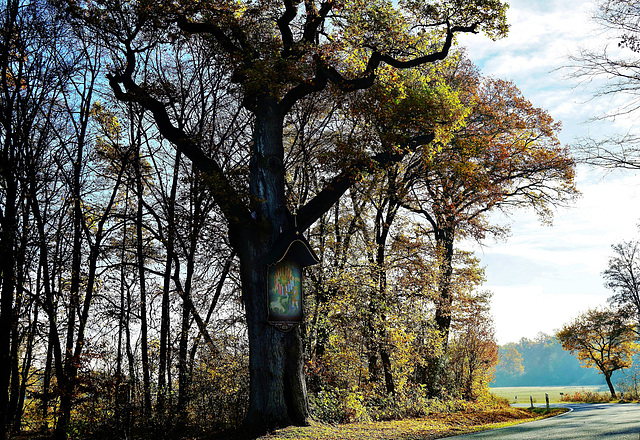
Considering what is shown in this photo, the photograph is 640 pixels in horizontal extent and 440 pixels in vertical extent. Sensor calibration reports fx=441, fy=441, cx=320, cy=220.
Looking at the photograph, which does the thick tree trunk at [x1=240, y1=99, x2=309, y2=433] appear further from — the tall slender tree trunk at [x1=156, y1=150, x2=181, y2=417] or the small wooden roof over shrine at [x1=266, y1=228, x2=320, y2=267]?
the tall slender tree trunk at [x1=156, y1=150, x2=181, y2=417]

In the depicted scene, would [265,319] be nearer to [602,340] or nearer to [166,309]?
[166,309]

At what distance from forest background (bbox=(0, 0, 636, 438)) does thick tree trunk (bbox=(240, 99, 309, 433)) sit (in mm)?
38

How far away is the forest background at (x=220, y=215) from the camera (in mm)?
9180

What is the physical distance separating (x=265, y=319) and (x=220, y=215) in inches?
162

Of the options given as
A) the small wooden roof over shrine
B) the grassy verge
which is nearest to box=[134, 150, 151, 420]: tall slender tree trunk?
the grassy verge

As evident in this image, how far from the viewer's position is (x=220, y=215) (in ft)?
39.2

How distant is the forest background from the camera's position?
9.18 meters

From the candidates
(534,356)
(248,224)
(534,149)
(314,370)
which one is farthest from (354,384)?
(534,356)

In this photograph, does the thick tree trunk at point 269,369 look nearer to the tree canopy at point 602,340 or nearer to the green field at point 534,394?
the green field at point 534,394

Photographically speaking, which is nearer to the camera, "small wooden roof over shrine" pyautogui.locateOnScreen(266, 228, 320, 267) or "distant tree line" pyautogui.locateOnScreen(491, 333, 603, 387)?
"small wooden roof over shrine" pyautogui.locateOnScreen(266, 228, 320, 267)

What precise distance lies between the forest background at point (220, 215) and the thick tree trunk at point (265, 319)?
0.04m

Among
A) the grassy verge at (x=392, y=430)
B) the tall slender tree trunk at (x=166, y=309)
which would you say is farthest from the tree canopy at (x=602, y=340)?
the tall slender tree trunk at (x=166, y=309)

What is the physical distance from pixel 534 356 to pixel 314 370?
13360 centimetres

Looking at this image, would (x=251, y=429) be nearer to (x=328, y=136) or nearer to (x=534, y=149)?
(x=328, y=136)
